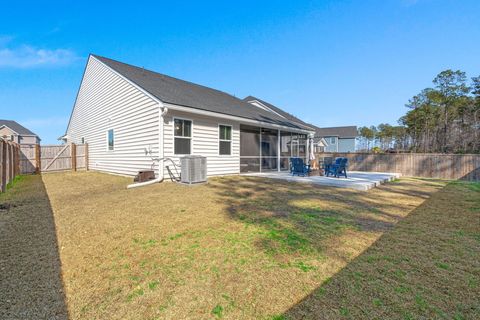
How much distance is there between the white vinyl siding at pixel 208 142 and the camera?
8.93 m

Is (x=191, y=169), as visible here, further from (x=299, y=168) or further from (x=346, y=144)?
(x=346, y=144)

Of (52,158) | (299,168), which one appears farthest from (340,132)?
(52,158)

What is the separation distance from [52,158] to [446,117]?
4057cm

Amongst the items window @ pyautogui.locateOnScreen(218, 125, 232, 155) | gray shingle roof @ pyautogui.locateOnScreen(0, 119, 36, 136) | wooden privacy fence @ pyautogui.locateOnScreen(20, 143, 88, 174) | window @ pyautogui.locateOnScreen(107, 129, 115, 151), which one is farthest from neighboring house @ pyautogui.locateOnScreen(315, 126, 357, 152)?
gray shingle roof @ pyautogui.locateOnScreen(0, 119, 36, 136)

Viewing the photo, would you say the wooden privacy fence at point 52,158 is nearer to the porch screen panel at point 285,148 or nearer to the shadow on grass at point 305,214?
the shadow on grass at point 305,214

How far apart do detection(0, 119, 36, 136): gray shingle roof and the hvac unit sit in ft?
138

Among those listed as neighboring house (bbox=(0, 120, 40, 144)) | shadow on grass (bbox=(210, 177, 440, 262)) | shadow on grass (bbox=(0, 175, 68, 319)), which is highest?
neighboring house (bbox=(0, 120, 40, 144))

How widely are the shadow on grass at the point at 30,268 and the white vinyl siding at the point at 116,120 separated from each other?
16.5 ft

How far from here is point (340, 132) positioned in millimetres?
43156

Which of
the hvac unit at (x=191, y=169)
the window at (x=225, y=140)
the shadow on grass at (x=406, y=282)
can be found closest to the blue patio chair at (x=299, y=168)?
the window at (x=225, y=140)

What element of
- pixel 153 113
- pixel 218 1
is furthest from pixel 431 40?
pixel 153 113

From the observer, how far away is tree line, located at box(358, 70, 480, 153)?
1009 inches

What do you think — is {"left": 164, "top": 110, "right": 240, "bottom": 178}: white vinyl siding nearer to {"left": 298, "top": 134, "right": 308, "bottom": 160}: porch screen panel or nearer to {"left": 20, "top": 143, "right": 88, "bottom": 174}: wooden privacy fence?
{"left": 298, "top": 134, "right": 308, "bottom": 160}: porch screen panel

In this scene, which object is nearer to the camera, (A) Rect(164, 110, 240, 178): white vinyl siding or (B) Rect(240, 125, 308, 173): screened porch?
(A) Rect(164, 110, 240, 178): white vinyl siding
